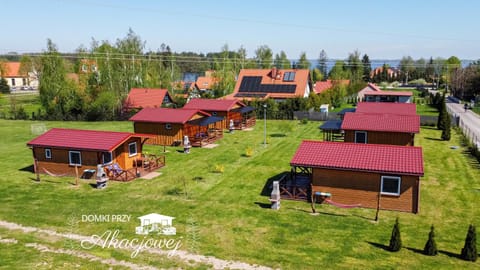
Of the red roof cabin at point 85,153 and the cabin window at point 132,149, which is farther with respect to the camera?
the cabin window at point 132,149

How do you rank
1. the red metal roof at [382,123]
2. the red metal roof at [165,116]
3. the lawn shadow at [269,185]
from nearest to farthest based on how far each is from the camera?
the lawn shadow at [269,185], the red metal roof at [382,123], the red metal roof at [165,116]

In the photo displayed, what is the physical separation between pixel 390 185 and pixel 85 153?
1853 cm

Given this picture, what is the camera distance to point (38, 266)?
13.7 m

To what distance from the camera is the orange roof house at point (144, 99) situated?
53719mm

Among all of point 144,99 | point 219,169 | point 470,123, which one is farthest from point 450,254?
point 144,99

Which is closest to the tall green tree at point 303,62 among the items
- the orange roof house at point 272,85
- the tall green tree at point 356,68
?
the tall green tree at point 356,68

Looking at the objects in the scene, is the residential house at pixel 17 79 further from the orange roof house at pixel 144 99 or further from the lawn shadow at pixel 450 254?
the lawn shadow at pixel 450 254

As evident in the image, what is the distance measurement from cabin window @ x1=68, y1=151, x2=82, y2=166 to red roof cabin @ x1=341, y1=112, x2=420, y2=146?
63.9 ft

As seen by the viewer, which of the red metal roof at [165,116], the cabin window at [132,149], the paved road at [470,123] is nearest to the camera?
the cabin window at [132,149]

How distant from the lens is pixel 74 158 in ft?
84.5

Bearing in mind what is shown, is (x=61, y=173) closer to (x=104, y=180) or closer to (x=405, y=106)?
(x=104, y=180)

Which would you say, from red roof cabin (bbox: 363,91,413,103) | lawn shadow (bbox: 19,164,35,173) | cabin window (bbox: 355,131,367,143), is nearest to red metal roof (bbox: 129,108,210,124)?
lawn shadow (bbox: 19,164,35,173)

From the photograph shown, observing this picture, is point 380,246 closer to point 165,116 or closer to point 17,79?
point 165,116

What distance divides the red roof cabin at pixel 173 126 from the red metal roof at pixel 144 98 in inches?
651
